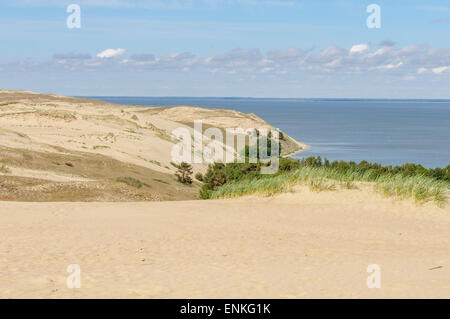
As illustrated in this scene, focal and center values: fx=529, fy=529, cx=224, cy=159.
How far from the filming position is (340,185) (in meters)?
19.2

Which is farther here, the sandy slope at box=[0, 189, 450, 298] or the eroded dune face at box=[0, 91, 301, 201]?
the eroded dune face at box=[0, 91, 301, 201]

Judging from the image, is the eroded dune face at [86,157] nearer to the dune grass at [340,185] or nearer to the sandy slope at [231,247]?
the dune grass at [340,185]

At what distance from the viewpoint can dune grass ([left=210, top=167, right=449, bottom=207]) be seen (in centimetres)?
1786

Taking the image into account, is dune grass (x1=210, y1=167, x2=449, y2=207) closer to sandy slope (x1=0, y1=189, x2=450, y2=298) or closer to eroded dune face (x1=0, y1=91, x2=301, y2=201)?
sandy slope (x1=0, y1=189, x2=450, y2=298)

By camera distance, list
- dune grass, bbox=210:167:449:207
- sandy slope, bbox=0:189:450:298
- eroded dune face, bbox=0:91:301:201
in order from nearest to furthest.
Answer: sandy slope, bbox=0:189:450:298 → dune grass, bbox=210:167:449:207 → eroded dune face, bbox=0:91:301:201

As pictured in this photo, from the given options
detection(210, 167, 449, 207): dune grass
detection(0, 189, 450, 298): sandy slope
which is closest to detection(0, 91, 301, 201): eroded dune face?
detection(210, 167, 449, 207): dune grass

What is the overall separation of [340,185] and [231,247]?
858cm

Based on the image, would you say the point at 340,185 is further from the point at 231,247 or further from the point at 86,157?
the point at 86,157

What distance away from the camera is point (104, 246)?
1164 centimetres

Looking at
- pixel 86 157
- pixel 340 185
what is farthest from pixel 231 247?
pixel 86 157

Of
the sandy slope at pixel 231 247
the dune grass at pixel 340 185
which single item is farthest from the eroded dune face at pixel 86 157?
the sandy slope at pixel 231 247

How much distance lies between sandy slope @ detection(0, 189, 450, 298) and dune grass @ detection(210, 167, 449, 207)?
0.46 meters

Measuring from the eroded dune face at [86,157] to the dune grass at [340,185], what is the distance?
5.64 metres

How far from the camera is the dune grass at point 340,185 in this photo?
17859 mm
